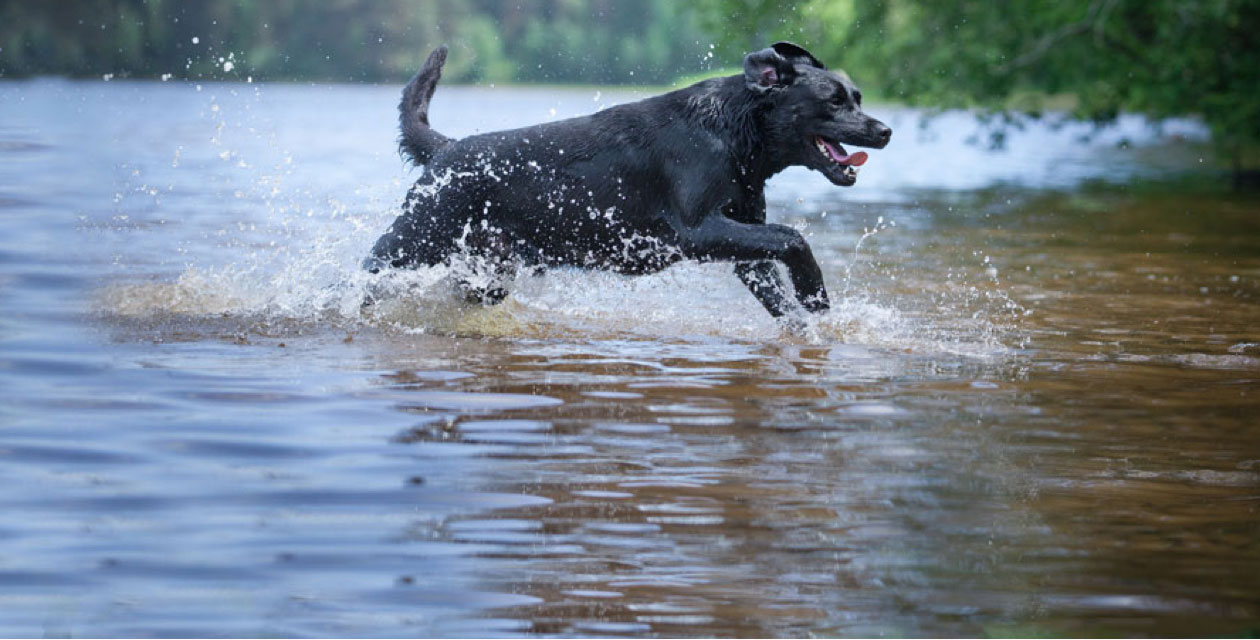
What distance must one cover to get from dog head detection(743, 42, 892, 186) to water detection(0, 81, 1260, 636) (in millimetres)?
924

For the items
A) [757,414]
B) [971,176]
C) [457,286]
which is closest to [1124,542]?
[757,414]

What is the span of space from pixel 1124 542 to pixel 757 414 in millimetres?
1814

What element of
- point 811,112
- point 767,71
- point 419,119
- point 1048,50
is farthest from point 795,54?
point 1048,50

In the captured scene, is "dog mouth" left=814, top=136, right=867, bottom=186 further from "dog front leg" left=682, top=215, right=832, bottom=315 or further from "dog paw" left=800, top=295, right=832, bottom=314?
"dog paw" left=800, top=295, right=832, bottom=314

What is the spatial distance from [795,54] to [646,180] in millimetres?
915

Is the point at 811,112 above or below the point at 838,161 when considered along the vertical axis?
above

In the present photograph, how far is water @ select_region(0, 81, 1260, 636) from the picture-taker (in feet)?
12.8

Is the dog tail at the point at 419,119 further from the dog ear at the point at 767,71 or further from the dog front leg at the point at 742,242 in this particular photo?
the dog ear at the point at 767,71

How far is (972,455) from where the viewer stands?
5402mm

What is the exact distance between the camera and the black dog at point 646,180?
7.12m

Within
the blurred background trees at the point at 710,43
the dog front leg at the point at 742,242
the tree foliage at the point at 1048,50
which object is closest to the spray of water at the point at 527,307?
the dog front leg at the point at 742,242

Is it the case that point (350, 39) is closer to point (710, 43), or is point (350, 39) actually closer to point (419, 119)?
point (710, 43)

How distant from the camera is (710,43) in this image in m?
40.8

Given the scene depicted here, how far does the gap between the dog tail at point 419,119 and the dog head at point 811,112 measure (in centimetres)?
169
